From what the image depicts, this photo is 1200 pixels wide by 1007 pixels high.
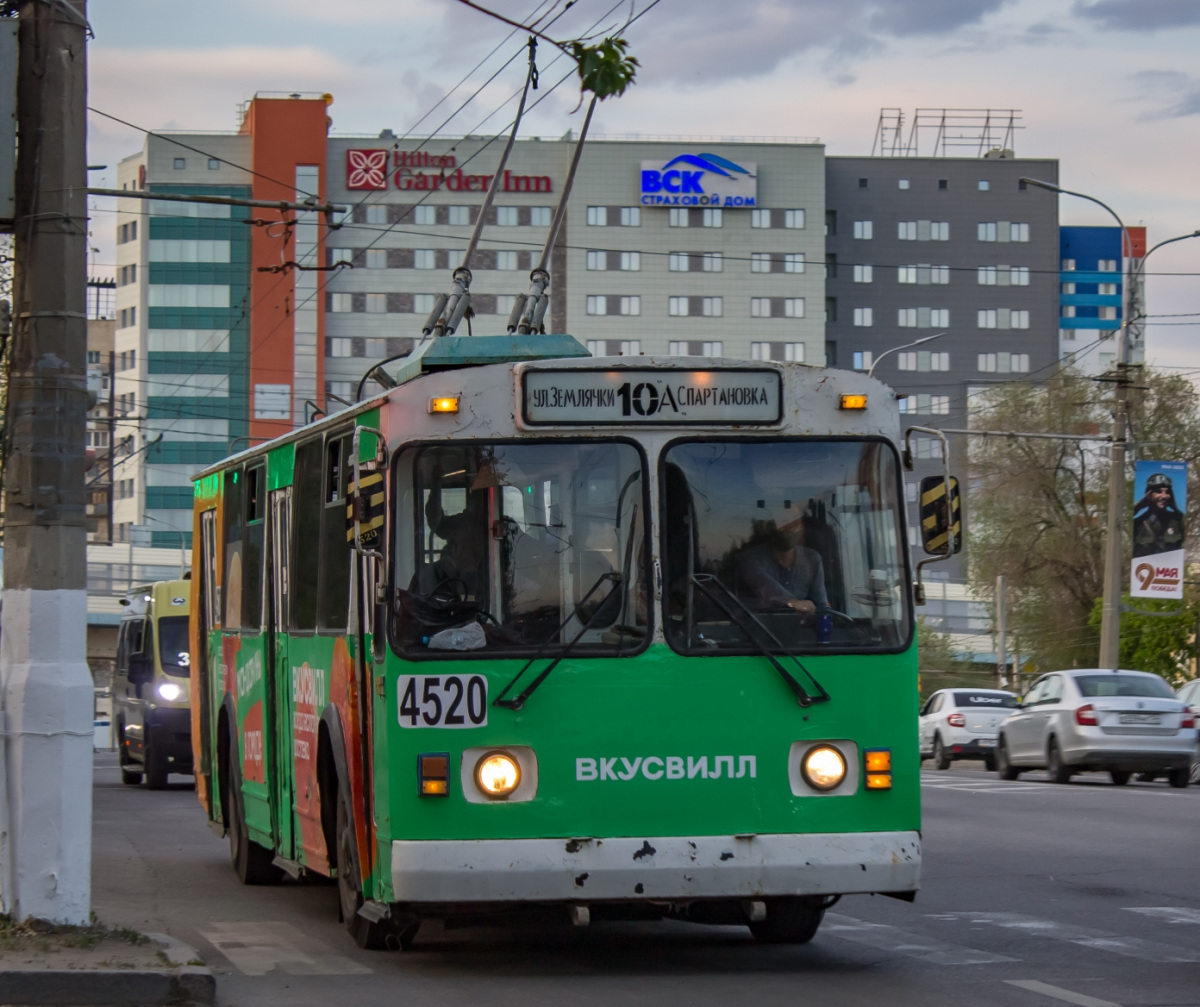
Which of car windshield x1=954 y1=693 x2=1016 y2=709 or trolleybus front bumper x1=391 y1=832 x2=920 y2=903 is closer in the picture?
trolleybus front bumper x1=391 y1=832 x2=920 y2=903

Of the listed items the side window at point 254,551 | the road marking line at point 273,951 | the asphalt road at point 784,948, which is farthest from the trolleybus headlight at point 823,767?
the side window at point 254,551

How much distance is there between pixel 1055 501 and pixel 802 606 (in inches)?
2099

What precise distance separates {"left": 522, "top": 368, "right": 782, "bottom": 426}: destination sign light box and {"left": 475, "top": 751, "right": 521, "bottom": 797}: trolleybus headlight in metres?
1.47

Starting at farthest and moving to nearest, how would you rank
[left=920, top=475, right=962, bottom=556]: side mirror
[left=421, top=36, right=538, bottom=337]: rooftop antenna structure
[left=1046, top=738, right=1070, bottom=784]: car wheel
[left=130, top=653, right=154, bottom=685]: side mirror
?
[left=1046, top=738, right=1070, bottom=784]: car wheel → [left=130, top=653, right=154, bottom=685]: side mirror → [left=421, top=36, right=538, bottom=337]: rooftop antenna structure → [left=920, top=475, right=962, bottom=556]: side mirror

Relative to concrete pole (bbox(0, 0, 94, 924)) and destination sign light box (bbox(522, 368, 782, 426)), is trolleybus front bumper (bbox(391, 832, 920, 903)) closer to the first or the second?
concrete pole (bbox(0, 0, 94, 924))

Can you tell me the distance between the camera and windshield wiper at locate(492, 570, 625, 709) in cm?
870

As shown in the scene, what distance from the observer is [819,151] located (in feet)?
386

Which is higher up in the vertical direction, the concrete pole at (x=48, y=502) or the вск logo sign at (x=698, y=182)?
the вск logo sign at (x=698, y=182)

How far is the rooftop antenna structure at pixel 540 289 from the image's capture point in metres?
11.4

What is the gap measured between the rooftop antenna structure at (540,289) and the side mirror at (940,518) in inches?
116

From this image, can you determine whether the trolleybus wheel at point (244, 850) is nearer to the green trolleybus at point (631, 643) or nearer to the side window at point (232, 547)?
the side window at point (232, 547)

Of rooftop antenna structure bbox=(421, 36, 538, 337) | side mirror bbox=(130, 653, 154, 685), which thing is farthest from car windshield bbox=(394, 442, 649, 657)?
side mirror bbox=(130, 653, 154, 685)

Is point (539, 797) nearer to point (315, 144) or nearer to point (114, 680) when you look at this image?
point (114, 680)

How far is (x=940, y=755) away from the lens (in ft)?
121
